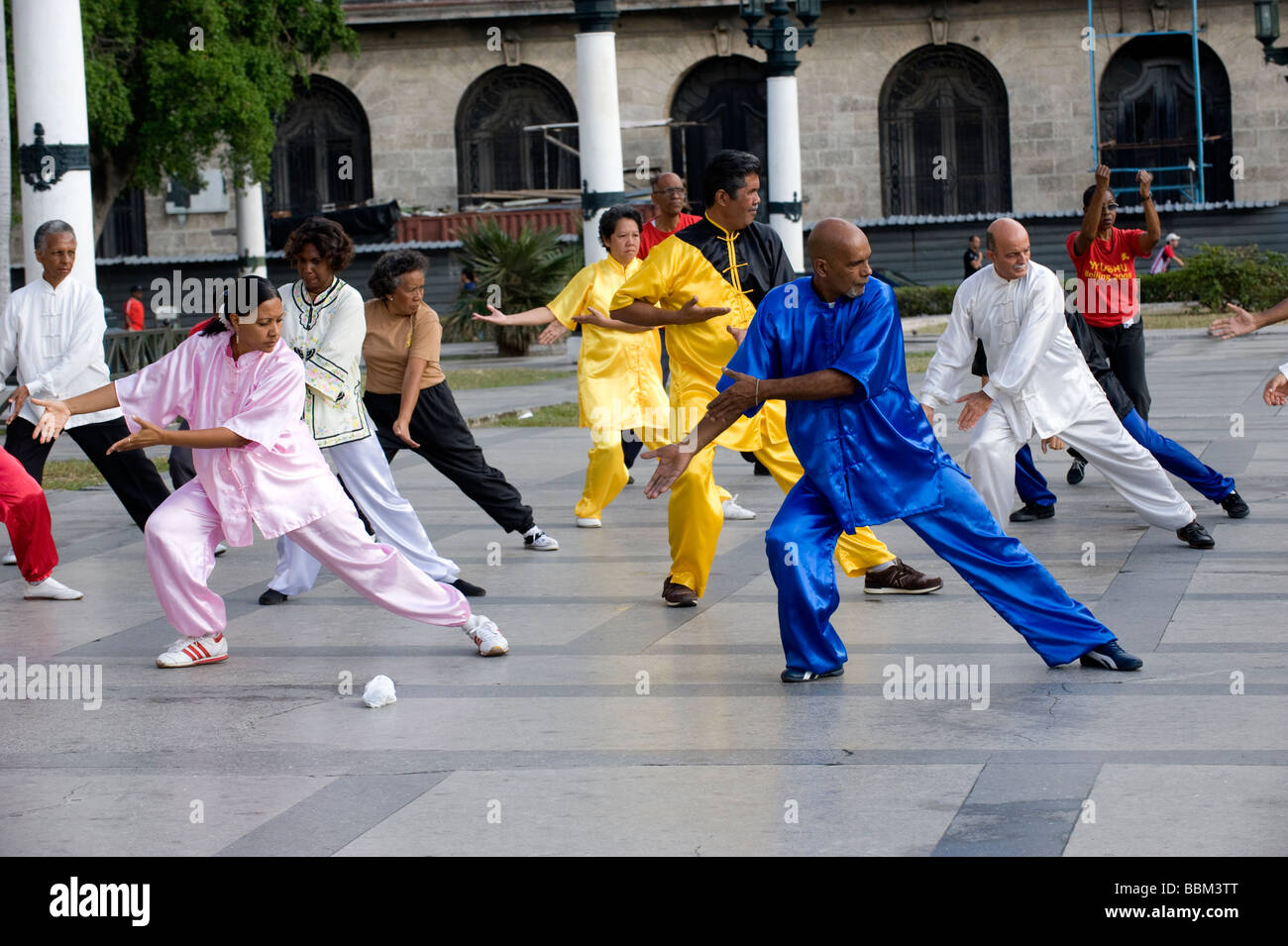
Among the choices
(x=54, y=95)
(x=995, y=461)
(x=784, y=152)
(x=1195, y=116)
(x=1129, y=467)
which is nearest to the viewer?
(x=995, y=461)

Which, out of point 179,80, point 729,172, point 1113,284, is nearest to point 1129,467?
point 1113,284

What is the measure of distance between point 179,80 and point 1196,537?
52.3 feet

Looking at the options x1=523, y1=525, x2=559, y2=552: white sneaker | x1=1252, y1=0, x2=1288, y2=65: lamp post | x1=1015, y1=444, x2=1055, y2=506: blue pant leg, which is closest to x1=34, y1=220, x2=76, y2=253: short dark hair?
x1=523, y1=525, x2=559, y2=552: white sneaker

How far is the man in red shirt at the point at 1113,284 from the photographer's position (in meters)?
10.4

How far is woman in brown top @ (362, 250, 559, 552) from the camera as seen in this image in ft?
27.2

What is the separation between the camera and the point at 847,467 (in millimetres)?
6270

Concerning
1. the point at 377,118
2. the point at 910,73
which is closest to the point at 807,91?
the point at 910,73

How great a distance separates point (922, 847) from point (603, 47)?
18.1m

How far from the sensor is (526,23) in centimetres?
3797

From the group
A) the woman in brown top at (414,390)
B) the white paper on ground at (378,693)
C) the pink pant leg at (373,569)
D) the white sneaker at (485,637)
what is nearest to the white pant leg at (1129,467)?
the woman in brown top at (414,390)

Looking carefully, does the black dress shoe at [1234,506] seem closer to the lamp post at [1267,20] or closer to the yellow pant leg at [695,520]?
the yellow pant leg at [695,520]

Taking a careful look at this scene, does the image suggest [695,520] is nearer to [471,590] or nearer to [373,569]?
[471,590]

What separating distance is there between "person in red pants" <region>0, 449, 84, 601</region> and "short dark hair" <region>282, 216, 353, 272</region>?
5.28 feet

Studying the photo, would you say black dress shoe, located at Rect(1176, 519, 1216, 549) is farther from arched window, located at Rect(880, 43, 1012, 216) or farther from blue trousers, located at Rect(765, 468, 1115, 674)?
arched window, located at Rect(880, 43, 1012, 216)
